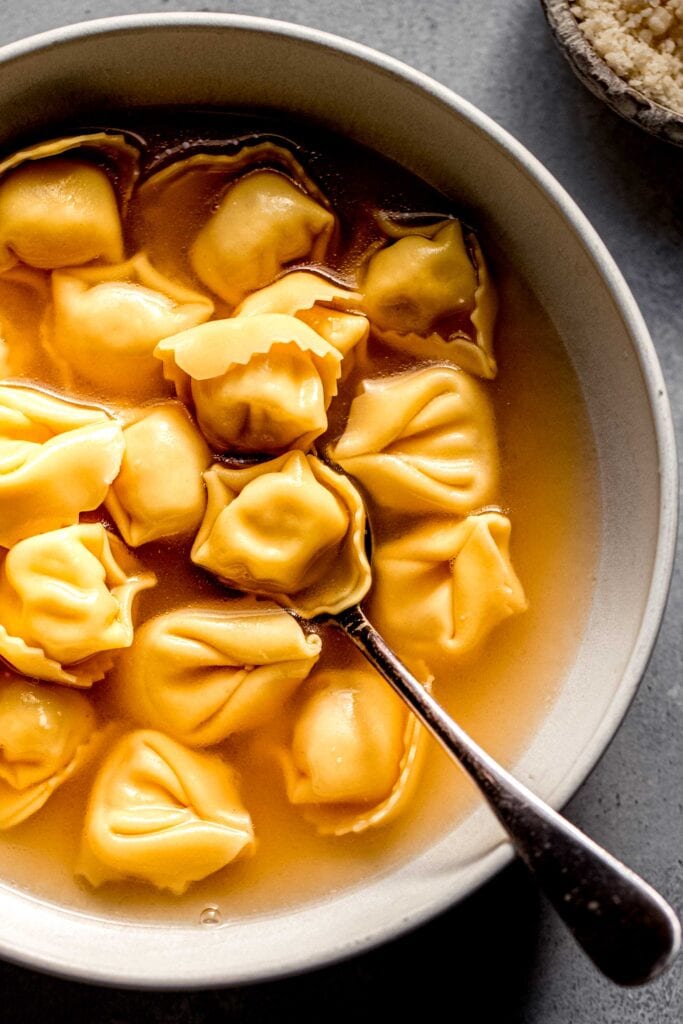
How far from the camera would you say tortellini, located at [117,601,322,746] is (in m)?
1.70

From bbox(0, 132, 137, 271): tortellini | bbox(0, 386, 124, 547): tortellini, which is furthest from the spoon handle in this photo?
bbox(0, 132, 137, 271): tortellini

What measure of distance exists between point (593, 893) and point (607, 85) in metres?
1.21

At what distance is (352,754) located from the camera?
1.67 metres

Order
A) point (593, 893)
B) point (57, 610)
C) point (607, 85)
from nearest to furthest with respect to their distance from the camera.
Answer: point (593, 893) < point (57, 610) < point (607, 85)

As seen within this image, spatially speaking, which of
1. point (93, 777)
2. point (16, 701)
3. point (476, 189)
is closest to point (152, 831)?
point (93, 777)

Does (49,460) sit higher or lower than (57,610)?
higher

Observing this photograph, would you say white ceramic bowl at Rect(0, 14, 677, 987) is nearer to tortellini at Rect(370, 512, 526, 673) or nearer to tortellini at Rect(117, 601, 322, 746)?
tortellini at Rect(370, 512, 526, 673)

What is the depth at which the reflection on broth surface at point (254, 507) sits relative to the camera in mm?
1672

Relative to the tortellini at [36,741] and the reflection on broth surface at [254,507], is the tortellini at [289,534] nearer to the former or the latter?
the reflection on broth surface at [254,507]

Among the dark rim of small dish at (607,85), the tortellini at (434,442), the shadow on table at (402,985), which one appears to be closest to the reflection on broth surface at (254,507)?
the tortellini at (434,442)

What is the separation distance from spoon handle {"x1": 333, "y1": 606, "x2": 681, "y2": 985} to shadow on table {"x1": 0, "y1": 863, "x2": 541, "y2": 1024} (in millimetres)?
364

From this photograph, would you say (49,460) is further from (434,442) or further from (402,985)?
(402,985)

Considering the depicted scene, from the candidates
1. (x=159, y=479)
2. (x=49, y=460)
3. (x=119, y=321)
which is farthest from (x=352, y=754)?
(x=119, y=321)

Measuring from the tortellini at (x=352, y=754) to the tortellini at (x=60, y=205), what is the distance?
78cm
